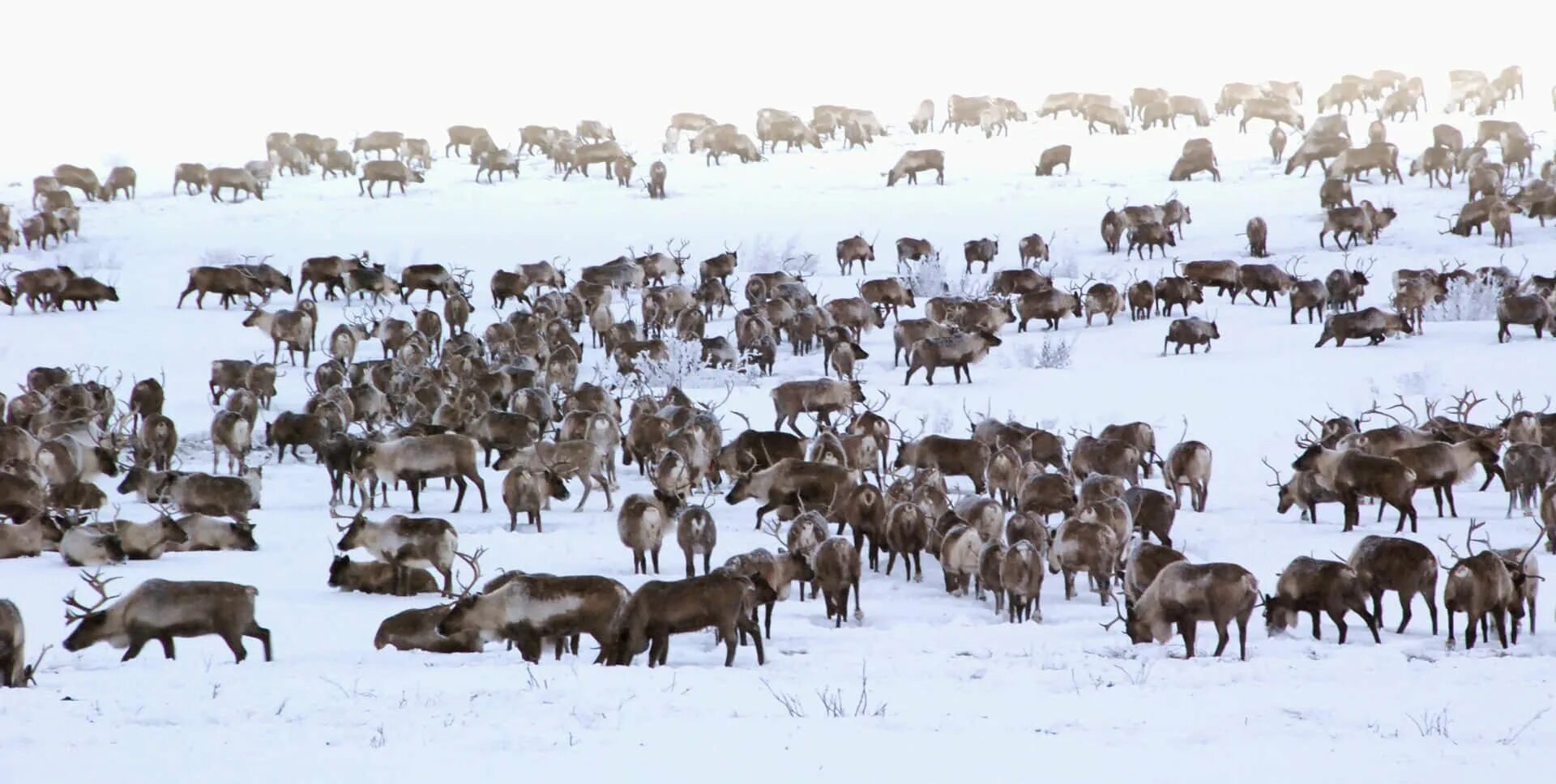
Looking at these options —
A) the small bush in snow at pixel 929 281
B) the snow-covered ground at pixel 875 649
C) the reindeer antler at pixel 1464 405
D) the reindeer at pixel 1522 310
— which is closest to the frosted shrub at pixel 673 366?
the snow-covered ground at pixel 875 649

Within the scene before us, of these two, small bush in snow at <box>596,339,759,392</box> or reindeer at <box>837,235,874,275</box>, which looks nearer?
small bush in snow at <box>596,339,759,392</box>

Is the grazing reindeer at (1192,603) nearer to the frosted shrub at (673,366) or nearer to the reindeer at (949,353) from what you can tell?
the reindeer at (949,353)

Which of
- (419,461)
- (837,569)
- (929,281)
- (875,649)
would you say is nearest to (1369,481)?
(837,569)

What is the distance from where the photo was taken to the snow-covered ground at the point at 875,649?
6891 millimetres

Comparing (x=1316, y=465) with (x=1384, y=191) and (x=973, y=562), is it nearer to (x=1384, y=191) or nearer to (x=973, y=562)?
(x=973, y=562)

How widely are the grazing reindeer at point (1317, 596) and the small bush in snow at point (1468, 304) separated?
50.5 feet

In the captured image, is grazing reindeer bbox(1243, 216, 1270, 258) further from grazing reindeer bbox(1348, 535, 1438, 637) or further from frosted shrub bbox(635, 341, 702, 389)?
grazing reindeer bbox(1348, 535, 1438, 637)

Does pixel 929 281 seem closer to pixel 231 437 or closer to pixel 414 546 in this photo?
pixel 231 437

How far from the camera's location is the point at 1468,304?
24812mm

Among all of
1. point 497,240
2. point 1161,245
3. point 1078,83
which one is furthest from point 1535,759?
point 1078,83

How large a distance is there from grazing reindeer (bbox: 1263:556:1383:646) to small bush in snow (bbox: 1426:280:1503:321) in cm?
1540

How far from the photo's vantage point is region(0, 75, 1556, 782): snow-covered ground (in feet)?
22.6

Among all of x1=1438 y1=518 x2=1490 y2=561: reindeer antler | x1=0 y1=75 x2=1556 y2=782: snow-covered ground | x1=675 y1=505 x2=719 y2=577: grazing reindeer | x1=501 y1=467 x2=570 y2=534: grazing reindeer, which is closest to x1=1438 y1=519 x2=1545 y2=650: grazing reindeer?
x1=1438 y1=518 x2=1490 y2=561: reindeer antler

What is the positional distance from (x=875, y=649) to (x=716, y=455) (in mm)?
6868
